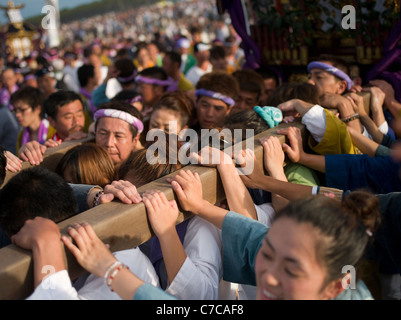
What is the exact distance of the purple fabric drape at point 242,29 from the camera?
175 inches

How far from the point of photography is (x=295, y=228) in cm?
128

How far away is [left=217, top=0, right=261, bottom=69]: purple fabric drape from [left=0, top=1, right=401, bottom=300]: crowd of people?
0.56 m

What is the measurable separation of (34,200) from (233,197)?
0.78 metres

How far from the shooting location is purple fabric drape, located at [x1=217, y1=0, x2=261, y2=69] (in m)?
4.45

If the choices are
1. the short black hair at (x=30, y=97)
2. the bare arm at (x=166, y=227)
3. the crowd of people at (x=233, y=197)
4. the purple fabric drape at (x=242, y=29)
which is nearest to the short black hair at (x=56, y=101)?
the crowd of people at (x=233, y=197)

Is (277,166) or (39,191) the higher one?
(39,191)

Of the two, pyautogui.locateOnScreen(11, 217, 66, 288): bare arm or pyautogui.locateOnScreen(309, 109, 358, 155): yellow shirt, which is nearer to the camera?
pyautogui.locateOnScreen(11, 217, 66, 288): bare arm

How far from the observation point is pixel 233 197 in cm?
194

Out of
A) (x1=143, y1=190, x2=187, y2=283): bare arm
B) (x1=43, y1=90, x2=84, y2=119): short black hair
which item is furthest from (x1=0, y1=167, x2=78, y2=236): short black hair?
(x1=43, y1=90, x2=84, y2=119): short black hair

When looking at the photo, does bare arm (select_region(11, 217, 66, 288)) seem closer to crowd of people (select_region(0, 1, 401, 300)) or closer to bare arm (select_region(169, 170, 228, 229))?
crowd of people (select_region(0, 1, 401, 300))

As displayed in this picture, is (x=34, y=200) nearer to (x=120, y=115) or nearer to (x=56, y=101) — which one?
(x=120, y=115)
